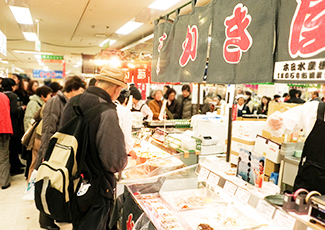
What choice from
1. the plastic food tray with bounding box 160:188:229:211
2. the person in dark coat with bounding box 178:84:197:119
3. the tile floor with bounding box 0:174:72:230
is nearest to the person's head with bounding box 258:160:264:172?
the plastic food tray with bounding box 160:188:229:211

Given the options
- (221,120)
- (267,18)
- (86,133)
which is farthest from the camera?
(221,120)

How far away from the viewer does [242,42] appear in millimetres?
2387

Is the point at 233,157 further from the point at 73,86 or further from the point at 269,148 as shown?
the point at 73,86

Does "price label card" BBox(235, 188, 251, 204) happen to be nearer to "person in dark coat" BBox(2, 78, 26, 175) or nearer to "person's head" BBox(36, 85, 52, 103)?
"person's head" BBox(36, 85, 52, 103)

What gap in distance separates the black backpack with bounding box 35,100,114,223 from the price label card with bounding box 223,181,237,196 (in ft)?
3.92

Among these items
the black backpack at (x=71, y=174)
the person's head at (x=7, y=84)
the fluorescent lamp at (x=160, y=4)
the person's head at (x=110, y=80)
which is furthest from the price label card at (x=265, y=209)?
the person's head at (x=7, y=84)

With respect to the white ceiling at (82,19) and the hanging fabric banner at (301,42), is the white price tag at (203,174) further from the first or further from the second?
the white ceiling at (82,19)

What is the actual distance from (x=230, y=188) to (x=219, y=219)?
1.43ft

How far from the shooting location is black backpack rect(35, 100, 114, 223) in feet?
7.31

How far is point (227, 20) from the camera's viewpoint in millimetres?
2605

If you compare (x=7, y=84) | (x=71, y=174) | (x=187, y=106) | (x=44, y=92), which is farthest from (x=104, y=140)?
(x=187, y=106)

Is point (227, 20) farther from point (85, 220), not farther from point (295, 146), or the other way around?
point (85, 220)

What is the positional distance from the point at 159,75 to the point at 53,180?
2.42m

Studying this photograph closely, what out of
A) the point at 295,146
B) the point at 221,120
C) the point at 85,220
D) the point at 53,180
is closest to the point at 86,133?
the point at 53,180
